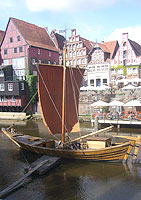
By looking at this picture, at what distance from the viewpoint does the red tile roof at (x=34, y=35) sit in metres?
47.9

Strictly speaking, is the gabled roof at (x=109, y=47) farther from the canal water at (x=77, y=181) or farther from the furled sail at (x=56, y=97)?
the canal water at (x=77, y=181)

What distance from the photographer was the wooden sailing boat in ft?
56.3

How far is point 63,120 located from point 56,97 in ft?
7.16

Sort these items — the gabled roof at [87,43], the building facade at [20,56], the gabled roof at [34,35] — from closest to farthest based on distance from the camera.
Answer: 1. the building facade at [20,56]
2. the gabled roof at [34,35]
3. the gabled roof at [87,43]

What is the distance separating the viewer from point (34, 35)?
165 ft

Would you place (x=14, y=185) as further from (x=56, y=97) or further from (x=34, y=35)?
(x=34, y=35)

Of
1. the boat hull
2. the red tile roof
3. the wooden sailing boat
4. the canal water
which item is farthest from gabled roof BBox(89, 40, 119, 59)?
the canal water

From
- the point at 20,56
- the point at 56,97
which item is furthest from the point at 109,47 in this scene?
the point at 56,97

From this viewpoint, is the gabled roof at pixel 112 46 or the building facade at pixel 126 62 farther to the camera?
the gabled roof at pixel 112 46

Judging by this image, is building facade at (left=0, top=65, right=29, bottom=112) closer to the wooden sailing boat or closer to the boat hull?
the wooden sailing boat

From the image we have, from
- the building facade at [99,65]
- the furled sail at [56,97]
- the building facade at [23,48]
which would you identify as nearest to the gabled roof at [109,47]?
the building facade at [99,65]

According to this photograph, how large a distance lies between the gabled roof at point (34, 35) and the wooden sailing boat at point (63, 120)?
2974 cm

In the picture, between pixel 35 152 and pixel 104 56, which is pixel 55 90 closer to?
pixel 35 152

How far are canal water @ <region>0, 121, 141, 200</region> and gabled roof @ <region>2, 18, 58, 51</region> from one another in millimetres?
34390
